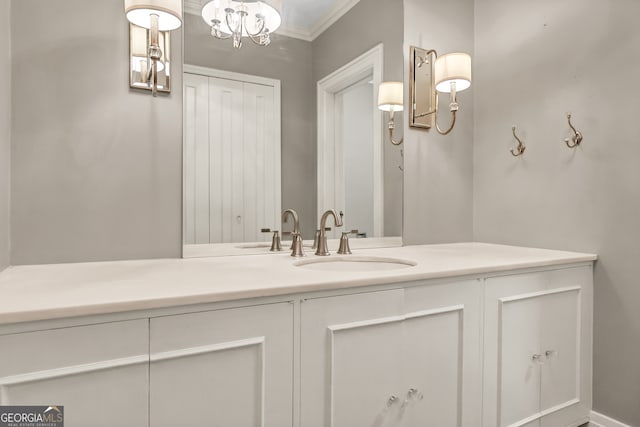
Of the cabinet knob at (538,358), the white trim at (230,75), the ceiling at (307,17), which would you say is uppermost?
the ceiling at (307,17)

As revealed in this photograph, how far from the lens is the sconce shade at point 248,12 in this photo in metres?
1.48

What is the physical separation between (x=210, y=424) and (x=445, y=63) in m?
1.75

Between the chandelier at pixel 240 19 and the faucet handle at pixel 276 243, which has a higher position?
the chandelier at pixel 240 19

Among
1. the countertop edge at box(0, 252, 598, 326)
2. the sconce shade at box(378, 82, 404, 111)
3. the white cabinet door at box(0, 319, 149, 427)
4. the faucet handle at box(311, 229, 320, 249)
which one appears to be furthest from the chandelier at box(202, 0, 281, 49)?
the white cabinet door at box(0, 319, 149, 427)

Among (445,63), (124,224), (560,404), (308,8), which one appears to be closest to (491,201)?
(445,63)

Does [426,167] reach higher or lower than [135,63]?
lower

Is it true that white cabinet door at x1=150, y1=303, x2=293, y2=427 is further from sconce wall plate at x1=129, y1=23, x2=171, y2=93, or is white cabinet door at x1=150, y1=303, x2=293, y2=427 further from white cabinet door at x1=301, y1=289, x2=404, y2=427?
sconce wall plate at x1=129, y1=23, x2=171, y2=93

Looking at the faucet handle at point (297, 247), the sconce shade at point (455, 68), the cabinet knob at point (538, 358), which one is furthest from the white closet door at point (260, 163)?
the cabinet knob at point (538, 358)

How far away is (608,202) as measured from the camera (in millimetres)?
1576

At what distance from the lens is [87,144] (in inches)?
52.0

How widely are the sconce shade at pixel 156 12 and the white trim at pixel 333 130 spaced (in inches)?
26.2

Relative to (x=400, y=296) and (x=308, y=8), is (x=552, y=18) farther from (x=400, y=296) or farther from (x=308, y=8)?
(x=400, y=296)

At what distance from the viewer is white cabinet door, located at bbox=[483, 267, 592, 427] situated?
1.39 m

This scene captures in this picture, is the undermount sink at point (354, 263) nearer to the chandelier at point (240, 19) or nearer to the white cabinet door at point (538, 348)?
the white cabinet door at point (538, 348)
